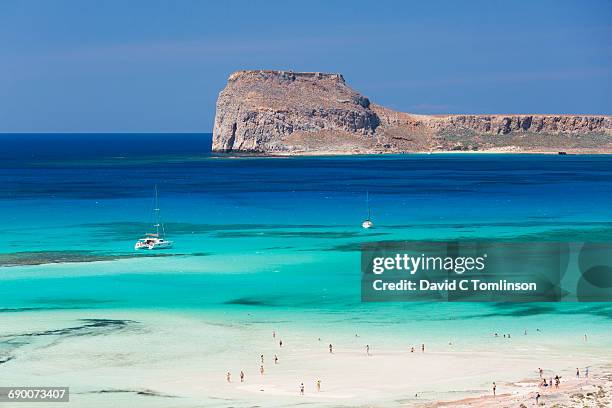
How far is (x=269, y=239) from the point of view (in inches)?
2896

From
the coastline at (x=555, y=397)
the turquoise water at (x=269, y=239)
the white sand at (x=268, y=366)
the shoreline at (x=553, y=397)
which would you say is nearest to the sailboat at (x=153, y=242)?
the turquoise water at (x=269, y=239)

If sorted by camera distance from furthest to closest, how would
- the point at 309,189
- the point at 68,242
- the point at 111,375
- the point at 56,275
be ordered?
1. the point at 309,189
2. the point at 68,242
3. the point at 56,275
4. the point at 111,375

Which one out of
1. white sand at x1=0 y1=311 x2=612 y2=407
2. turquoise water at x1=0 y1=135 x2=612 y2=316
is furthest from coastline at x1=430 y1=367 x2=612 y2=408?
turquoise water at x1=0 y1=135 x2=612 y2=316

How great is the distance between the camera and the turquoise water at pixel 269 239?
46656mm

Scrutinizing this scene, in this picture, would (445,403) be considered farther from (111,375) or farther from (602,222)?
(602,222)

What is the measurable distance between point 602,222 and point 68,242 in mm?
39006

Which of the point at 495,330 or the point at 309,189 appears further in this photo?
the point at 309,189

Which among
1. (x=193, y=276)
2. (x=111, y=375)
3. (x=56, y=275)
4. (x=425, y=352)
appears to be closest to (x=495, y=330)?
(x=425, y=352)

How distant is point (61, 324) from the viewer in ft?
150

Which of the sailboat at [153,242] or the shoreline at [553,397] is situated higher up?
the sailboat at [153,242]

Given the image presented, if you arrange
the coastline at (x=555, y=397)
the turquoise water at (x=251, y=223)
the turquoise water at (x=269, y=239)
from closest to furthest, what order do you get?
the coastline at (x=555, y=397)
the turquoise water at (x=269, y=239)
the turquoise water at (x=251, y=223)

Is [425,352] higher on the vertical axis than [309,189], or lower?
lower

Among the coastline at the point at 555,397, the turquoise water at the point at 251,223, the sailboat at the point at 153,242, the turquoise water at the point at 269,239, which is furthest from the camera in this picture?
the sailboat at the point at 153,242

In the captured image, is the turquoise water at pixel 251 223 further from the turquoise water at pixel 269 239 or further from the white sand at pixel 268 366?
the white sand at pixel 268 366
